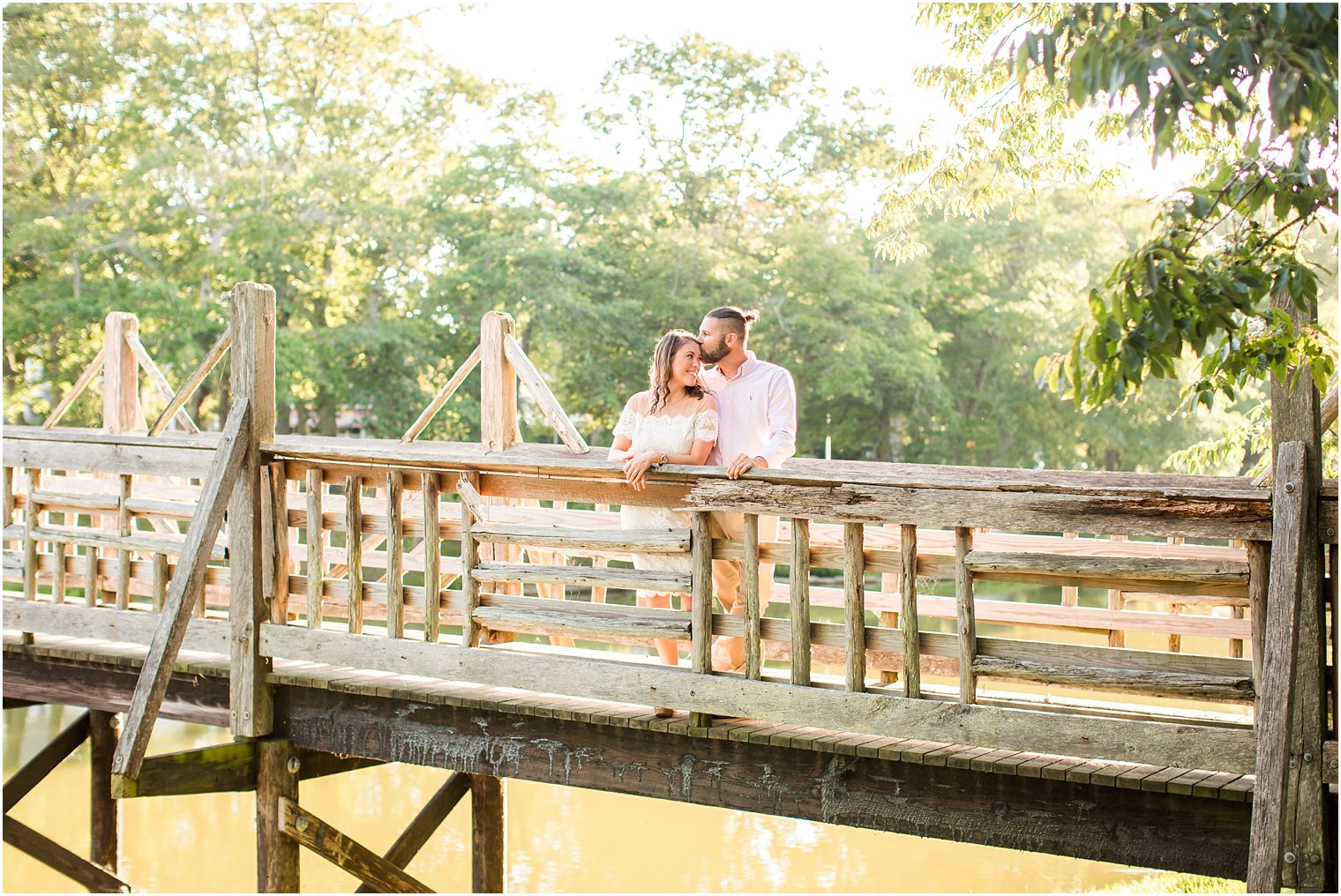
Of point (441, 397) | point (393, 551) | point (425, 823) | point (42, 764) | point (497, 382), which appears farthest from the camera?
point (42, 764)

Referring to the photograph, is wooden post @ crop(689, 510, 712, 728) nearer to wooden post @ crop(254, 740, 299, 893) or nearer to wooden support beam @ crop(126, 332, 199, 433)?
wooden post @ crop(254, 740, 299, 893)

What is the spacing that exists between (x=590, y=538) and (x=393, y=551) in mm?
892

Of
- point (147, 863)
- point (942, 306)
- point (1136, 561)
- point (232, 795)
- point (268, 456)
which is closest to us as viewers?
point (1136, 561)

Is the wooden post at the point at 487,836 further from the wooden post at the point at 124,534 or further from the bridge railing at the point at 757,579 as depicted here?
the wooden post at the point at 124,534

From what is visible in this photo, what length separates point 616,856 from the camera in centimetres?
1242

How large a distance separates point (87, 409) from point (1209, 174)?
2289cm

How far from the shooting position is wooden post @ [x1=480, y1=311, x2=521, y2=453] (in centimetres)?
674

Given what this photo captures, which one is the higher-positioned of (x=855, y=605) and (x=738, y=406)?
(x=738, y=406)

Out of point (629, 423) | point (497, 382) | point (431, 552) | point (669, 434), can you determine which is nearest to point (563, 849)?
point (497, 382)

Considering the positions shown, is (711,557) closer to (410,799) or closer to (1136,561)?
(1136,561)

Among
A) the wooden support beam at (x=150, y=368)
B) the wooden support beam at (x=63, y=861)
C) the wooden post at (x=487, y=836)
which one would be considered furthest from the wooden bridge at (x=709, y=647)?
the wooden support beam at (x=63, y=861)

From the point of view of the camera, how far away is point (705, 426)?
5355mm

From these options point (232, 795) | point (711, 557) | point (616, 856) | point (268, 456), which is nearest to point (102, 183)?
point (232, 795)

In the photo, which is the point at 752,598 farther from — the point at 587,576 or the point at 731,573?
the point at 587,576
